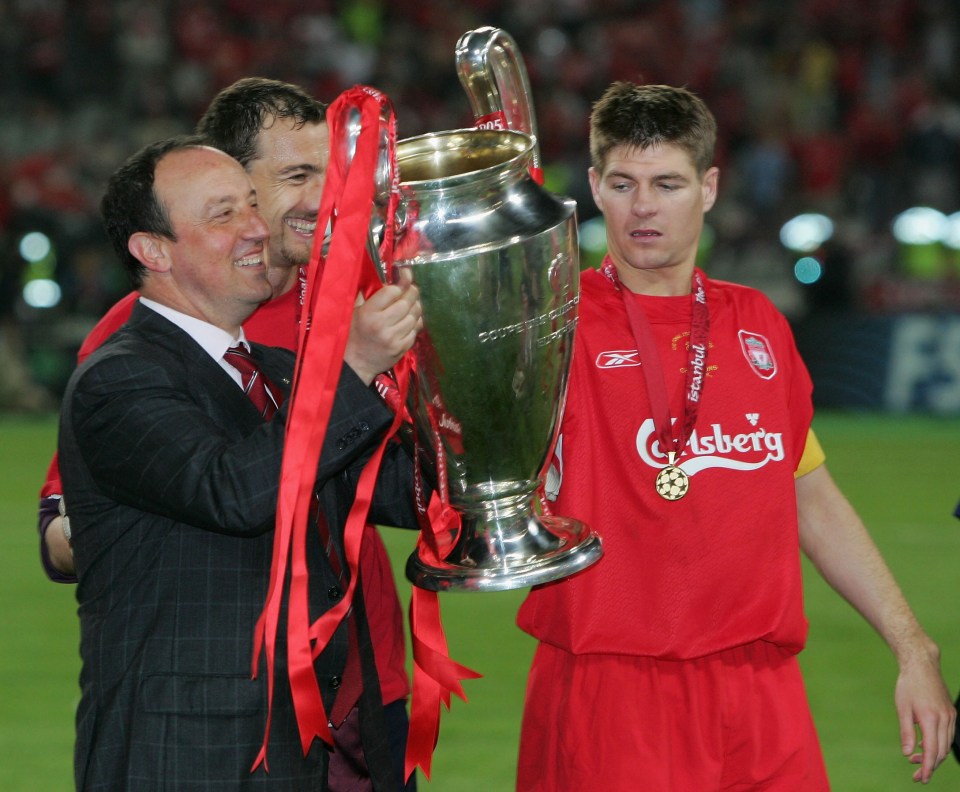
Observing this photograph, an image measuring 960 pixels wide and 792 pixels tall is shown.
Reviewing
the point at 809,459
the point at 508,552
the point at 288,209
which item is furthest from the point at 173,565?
the point at 809,459

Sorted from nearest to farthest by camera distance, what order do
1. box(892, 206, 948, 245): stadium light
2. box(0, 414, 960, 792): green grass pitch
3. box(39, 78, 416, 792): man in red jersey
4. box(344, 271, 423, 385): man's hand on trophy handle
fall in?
box(344, 271, 423, 385): man's hand on trophy handle
box(39, 78, 416, 792): man in red jersey
box(0, 414, 960, 792): green grass pitch
box(892, 206, 948, 245): stadium light

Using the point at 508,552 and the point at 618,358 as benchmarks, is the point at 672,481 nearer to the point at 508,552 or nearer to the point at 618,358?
the point at 618,358

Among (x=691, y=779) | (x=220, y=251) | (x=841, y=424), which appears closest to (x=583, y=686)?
(x=691, y=779)

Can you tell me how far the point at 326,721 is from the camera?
2.43 metres

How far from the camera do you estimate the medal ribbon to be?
2824mm

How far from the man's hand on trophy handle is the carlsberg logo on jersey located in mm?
743

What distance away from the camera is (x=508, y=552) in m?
2.47

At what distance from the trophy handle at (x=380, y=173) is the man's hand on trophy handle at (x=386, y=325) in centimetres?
5

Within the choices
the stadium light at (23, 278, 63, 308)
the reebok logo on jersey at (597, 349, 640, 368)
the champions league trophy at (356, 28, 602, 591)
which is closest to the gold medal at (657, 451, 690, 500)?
the reebok logo on jersey at (597, 349, 640, 368)

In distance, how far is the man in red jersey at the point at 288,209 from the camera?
10.1 feet

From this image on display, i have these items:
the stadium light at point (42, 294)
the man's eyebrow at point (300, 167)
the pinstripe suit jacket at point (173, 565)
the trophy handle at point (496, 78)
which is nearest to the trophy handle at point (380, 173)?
the pinstripe suit jacket at point (173, 565)

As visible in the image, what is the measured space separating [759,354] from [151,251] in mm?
1204

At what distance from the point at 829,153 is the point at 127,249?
42.8 feet

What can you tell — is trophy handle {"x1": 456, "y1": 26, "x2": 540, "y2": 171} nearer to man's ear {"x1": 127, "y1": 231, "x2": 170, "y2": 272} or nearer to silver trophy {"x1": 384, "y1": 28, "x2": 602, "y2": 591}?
silver trophy {"x1": 384, "y1": 28, "x2": 602, "y2": 591}
